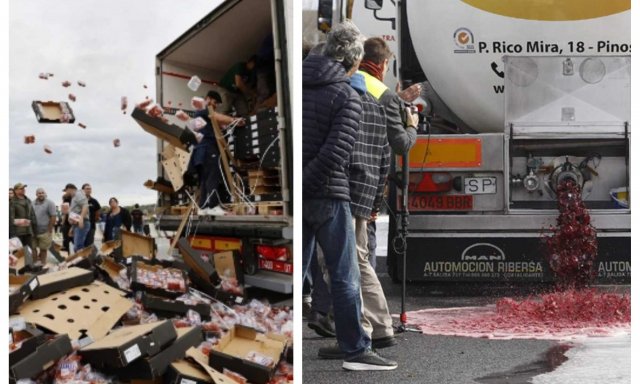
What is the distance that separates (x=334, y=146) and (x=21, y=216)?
3.80ft

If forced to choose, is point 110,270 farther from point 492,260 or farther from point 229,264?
point 492,260

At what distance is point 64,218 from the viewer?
2.78 metres

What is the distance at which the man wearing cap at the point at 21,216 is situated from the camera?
8.86 feet

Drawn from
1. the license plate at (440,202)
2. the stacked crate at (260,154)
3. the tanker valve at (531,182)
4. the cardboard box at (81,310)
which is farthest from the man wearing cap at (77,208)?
the tanker valve at (531,182)

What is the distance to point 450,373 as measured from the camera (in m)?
2.84

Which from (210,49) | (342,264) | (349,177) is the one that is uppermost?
(210,49)

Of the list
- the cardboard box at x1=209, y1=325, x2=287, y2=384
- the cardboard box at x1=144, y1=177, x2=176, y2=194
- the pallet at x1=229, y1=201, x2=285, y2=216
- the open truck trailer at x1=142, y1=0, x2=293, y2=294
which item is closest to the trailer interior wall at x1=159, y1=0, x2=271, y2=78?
the open truck trailer at x1=142, y1=0, x2=293, y2=294

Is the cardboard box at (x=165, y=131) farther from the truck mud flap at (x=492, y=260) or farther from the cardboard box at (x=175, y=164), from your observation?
the truck mud flap at (x=492, y=260)

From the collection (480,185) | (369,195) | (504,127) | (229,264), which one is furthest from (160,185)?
(504,127)

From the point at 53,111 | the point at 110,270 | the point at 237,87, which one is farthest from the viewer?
the point at 237,87

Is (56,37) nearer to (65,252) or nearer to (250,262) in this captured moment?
(65,252)

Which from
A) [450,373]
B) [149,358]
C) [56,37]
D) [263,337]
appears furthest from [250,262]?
[56,37]

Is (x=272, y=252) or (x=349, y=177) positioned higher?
(x=349, y=177)

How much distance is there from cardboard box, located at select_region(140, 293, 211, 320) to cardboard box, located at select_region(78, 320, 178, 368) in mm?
154
